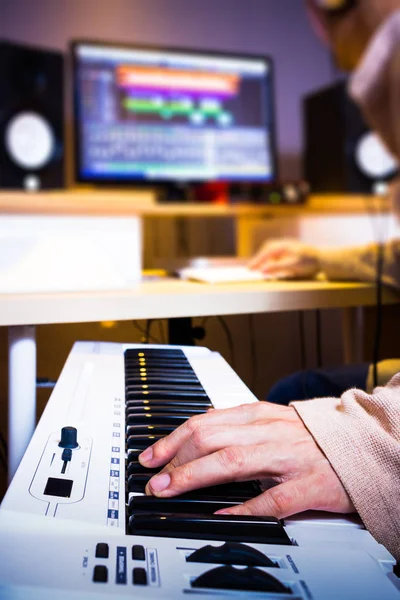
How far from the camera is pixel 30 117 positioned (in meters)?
1.70

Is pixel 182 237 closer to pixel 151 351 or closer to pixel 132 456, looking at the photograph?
pixel 151 351

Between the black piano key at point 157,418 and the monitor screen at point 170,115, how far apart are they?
129cm

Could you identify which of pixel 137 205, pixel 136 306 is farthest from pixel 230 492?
pixel 137 205

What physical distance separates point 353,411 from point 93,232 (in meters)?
0.51

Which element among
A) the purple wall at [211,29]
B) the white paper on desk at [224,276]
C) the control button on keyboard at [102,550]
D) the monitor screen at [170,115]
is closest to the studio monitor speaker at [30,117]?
the monitor screen at [170,115]

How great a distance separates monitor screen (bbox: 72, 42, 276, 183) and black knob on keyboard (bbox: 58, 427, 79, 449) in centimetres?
136

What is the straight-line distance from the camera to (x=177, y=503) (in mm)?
406

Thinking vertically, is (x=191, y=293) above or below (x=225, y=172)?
below

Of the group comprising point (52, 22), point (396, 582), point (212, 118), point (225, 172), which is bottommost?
point (396, 582)

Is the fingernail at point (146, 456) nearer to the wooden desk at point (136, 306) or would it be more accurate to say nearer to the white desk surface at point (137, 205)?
the wooden desk at point (136, 306)

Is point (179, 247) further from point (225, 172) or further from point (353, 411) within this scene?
point (353, 411)

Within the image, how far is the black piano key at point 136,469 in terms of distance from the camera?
44 cm

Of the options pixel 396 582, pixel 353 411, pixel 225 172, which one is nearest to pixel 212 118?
pixel 225 172

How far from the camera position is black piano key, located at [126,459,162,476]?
1.45ft
